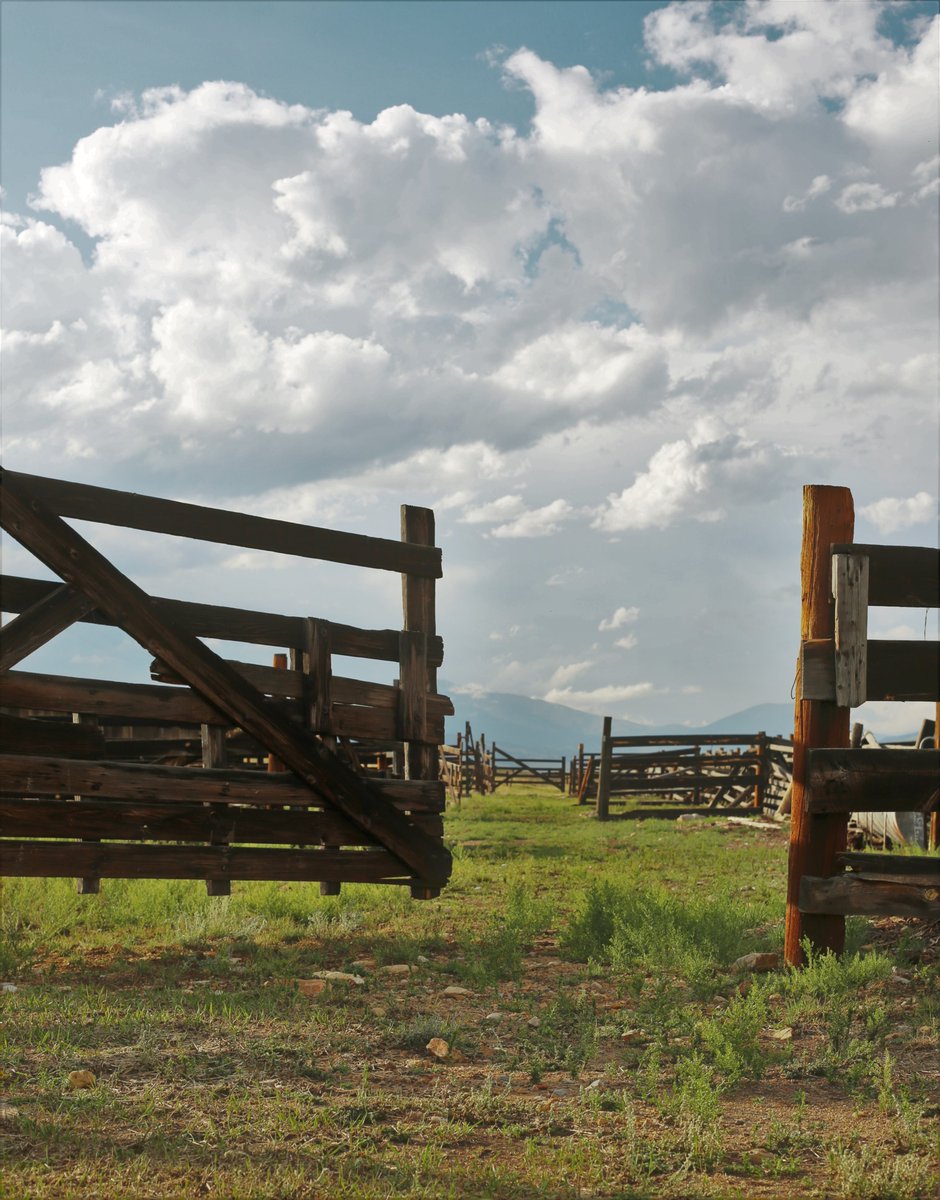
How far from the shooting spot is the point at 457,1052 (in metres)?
5.31

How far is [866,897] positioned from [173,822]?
4609 mm

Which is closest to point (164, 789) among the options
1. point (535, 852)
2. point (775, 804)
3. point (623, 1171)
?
point (623, 1171)

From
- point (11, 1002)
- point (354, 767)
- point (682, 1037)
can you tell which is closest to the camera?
point (682, 1037)

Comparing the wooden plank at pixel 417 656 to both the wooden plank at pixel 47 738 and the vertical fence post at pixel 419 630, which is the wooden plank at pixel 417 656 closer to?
the vertical fence post at pixel 419 630

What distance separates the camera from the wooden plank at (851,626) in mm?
6457

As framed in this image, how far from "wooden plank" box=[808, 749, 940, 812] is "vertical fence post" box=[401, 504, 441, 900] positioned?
281 cm

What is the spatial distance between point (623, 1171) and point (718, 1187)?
369 mm

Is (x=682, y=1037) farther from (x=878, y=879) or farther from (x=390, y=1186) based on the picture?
(x=390, y=1186)

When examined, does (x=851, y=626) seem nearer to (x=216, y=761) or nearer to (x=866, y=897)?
(x=866, y=897)

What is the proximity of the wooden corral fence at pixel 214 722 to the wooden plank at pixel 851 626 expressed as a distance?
9.74 feet

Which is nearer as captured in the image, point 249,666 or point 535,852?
point 249,666

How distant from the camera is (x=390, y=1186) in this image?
3.72 meters

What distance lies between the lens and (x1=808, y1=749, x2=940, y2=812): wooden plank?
6.49 metres

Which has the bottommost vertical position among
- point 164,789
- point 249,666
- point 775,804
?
point 775,804
